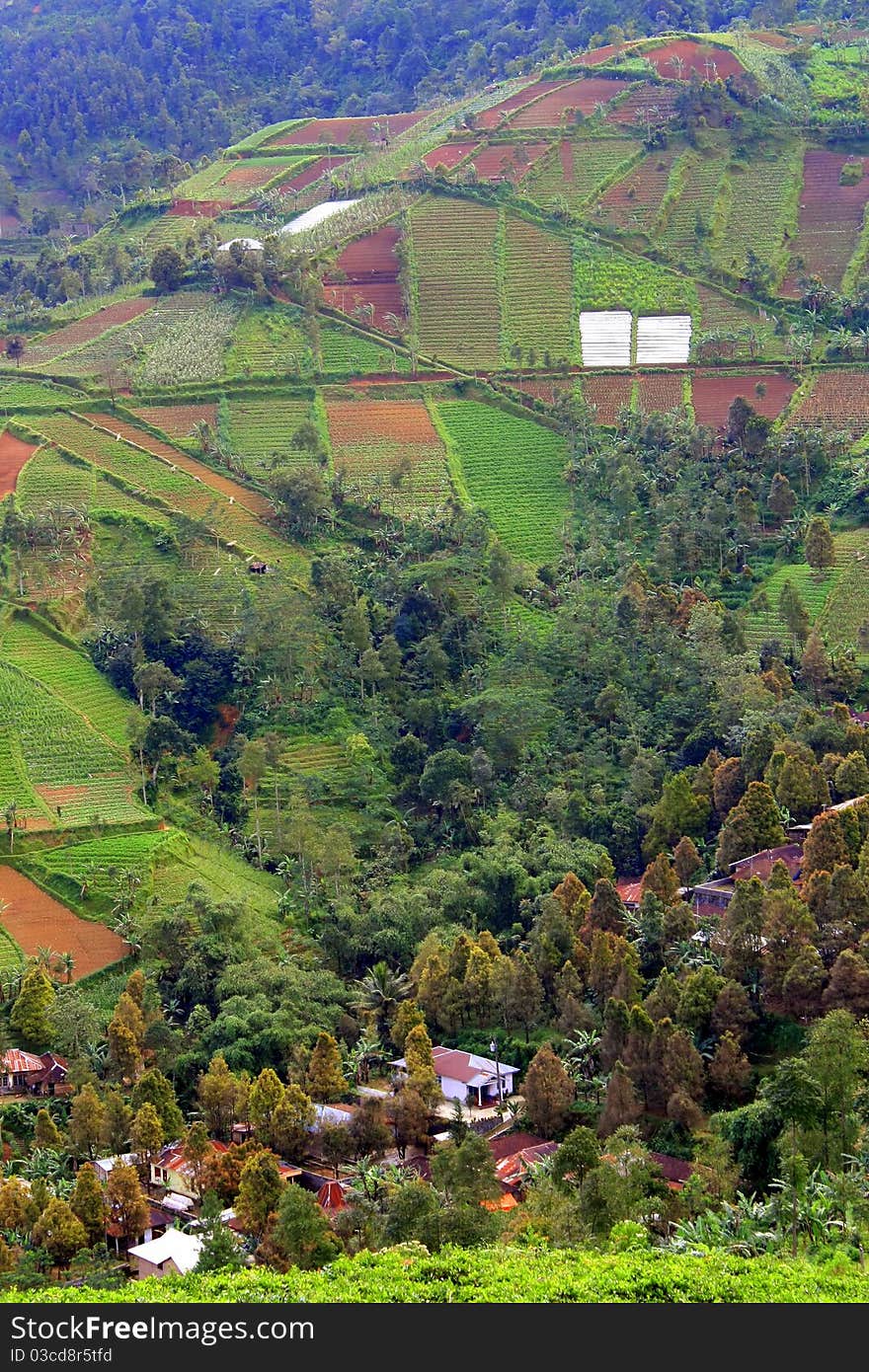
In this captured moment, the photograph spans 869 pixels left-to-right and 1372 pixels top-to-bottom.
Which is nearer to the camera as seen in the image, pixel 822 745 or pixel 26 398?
pixel 822 745

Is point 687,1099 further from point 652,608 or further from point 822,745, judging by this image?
point 652,608

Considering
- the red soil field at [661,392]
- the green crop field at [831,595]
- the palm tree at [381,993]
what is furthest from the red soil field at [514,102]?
the palm tree at [381,993]

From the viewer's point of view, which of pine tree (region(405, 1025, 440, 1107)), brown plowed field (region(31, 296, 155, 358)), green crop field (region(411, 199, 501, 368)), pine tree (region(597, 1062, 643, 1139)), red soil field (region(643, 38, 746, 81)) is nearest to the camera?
pine tree (region(597, 1062, 643, 1139))

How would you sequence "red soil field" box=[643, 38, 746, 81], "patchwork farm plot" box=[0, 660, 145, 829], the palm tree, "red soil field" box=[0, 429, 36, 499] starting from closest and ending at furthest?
the palm tree → "patchwork farm plot" box=[0, 660, 145, 829] → "red soil field" box=[0, 429, 36, 499] → "red soil field" box=[643, 38, 746, 81]

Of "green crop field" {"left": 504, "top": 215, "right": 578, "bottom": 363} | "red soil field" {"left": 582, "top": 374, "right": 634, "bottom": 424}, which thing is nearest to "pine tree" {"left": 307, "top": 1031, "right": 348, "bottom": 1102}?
"red soil field" {"left": 582, "top": 374, "right": 634, "bottom": 424}

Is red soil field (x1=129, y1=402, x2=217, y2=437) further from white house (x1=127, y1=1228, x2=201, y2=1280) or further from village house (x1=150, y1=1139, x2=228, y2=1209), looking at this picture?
white house (x1=127, y1=1228, x2=201, y2=1280)

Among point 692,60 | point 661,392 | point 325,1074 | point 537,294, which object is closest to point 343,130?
point 692,60

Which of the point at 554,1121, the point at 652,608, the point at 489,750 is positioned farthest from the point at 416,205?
the point at 554,1121
